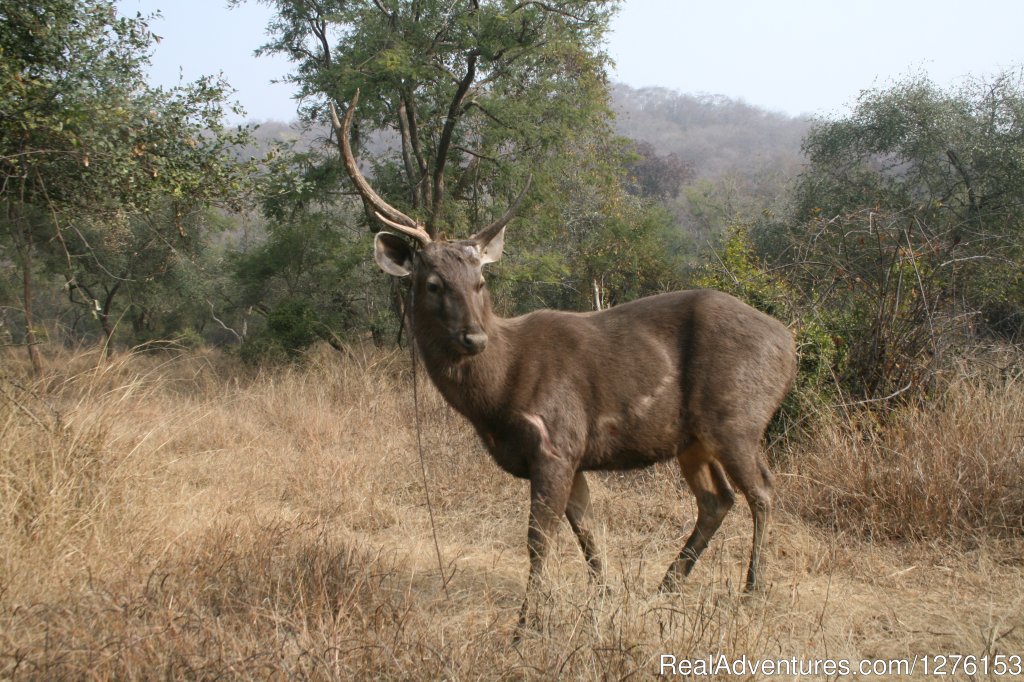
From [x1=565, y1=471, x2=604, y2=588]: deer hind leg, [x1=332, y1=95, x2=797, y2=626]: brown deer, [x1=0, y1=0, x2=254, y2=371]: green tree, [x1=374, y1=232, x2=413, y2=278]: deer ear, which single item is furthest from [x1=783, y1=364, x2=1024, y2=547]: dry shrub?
[x1=0, y1=0, x2=254, y2=371]: green tree

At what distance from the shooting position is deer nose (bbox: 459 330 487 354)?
14.1ft

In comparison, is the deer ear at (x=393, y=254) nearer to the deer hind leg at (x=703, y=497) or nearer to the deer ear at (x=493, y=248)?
the deer ear at (x=493, y=248)

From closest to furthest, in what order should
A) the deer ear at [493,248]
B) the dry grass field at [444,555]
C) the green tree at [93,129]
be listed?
1. the dry grass field at [444,555]
2. the deer ear at [493,248]
3. the green tree at [93,129]

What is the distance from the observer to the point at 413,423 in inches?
341

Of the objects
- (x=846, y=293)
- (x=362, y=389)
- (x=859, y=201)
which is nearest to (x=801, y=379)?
(x=846, y=293)

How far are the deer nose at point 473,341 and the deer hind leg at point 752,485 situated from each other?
5.21ft

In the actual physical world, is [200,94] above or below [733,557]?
above

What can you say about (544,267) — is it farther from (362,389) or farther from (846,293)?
(846,293)

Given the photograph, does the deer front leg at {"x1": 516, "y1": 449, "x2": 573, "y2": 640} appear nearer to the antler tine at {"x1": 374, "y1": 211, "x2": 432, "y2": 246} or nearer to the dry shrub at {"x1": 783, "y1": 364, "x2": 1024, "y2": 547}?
the antler tine at {"x1": 374, "y1": 211, "x2": 432, "y2": 246}

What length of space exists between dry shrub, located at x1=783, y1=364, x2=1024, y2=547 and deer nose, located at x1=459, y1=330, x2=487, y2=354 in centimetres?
296

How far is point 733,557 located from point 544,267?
34.6 feet

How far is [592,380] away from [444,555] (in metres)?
1.66

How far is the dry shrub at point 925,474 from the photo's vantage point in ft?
17.1

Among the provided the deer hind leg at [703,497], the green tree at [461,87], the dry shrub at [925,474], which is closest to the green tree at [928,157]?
the green tree at [461,87]
